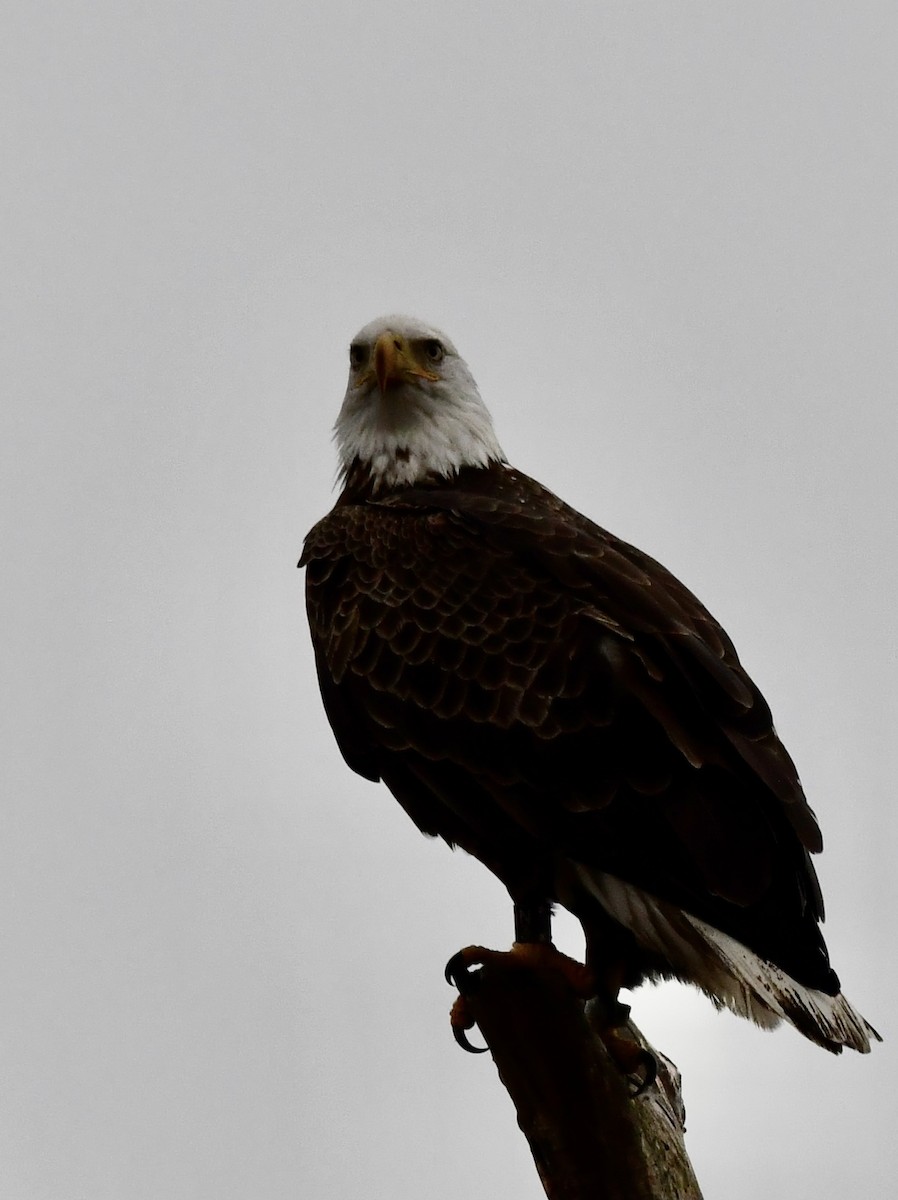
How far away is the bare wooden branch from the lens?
624 centimetres

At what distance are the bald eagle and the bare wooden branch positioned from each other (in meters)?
0.41

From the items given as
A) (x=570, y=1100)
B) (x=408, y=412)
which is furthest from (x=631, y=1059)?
(x=408, y=412)

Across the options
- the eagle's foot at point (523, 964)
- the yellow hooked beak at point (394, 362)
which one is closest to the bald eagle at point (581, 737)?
the eagle's foot at point (523, 964)

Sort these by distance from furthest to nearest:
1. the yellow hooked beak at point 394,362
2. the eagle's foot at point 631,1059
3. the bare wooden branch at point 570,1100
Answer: the yellow hooked beak at point 394,362 < the eagle's foot at point 631,1059 < the bare wooden branch at point 570,1100

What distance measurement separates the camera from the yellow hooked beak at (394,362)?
8539mm

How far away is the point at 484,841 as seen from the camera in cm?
708

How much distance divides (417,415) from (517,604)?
1.77m

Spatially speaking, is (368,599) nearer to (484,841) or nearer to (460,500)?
(460,500)

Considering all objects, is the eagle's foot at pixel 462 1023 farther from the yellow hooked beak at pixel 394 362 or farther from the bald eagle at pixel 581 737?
the yellow hooked beak at pixel 394 362

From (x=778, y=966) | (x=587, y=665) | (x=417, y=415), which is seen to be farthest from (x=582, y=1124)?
(x=417, y=415)

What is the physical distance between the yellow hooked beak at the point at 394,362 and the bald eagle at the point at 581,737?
821 mm

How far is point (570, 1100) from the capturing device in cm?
628

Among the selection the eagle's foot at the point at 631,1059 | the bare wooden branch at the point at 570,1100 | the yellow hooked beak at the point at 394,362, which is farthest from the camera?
the yellow hooked beak at the point at 394,362

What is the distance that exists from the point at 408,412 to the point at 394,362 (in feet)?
0.86
